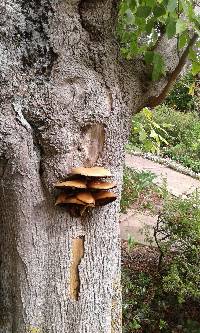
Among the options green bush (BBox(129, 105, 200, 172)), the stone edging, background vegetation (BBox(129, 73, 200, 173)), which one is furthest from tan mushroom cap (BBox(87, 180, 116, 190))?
green bush (BBox(129, 105, 200, 172))

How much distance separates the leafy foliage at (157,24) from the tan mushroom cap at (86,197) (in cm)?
70

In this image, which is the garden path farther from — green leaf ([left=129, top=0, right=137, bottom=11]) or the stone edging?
green leaf ([left=129, top=0, right=137, bottom=11])

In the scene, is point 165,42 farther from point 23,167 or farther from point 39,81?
point 23,167

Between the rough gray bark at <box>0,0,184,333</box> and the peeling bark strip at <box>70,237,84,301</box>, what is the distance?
0.02 meters

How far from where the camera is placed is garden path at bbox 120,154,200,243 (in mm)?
5910

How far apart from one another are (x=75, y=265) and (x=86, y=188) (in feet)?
1.60

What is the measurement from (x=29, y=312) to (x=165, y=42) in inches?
60.1

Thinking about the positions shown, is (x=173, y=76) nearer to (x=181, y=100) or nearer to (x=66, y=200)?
(x=66, y=200)

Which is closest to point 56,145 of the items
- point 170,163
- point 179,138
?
point 170,163

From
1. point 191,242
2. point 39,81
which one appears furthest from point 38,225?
point 191,242

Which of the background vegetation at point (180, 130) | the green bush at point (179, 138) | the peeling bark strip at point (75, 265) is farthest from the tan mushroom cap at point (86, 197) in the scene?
the green bush at point (179, 138)

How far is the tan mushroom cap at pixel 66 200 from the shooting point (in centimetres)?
201

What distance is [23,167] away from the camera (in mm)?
2135

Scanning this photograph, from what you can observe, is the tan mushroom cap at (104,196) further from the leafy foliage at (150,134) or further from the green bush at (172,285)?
the green bush at (172,285)
